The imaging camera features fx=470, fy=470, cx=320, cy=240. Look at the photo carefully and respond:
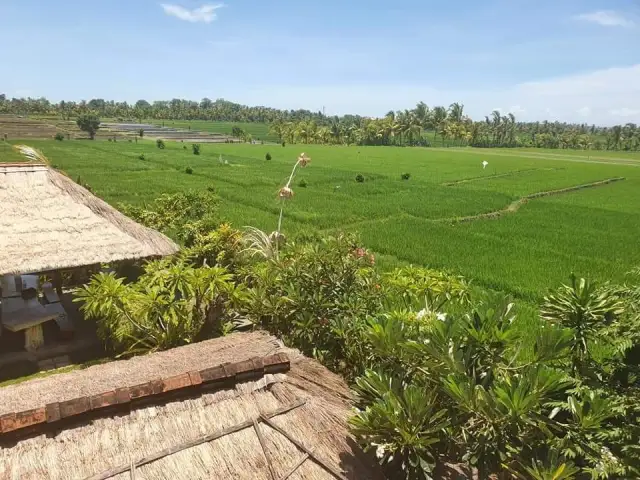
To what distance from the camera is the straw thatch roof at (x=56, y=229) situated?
5816mm

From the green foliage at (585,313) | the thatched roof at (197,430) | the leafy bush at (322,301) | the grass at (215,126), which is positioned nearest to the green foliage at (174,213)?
the leafy bush at (322,301)

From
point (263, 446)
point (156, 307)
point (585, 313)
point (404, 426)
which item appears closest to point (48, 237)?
point (156, 307)

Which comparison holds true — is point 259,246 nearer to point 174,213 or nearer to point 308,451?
point 174,213

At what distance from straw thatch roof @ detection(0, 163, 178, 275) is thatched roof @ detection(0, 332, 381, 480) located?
2.54 meters

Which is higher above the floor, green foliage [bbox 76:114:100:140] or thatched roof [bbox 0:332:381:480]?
green foliage [bbox 76:114:100:140]

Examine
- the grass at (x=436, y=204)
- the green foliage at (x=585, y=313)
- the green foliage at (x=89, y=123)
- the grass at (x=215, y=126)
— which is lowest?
the grass at (x=436, y=204)

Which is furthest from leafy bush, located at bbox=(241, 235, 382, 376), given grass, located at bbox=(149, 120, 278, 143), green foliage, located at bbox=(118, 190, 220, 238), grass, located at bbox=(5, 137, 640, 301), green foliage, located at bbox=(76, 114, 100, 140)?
grass, located at bbox=(149, 120, 278, 143)

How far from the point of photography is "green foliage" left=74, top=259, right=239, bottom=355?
18.2 feet

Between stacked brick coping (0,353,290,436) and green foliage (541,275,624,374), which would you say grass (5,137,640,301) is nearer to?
green foliage (541,275,624,374)

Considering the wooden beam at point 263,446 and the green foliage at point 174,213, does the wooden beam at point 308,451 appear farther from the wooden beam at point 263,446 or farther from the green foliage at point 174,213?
the green foliage at point 174,213

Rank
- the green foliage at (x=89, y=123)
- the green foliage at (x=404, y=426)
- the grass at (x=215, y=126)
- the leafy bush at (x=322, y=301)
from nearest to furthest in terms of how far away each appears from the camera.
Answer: the green foliage at (x=404, y=426)
the leafy bush at (x=322, y=301)
the green foliage at (x=89, y=123)
the grass at (x=215, y=126)

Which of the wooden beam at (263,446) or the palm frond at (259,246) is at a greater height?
the palm frond at (259,246)

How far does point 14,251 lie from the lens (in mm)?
Answer: 5715

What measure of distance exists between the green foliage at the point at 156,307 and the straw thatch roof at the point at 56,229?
0.53 m
